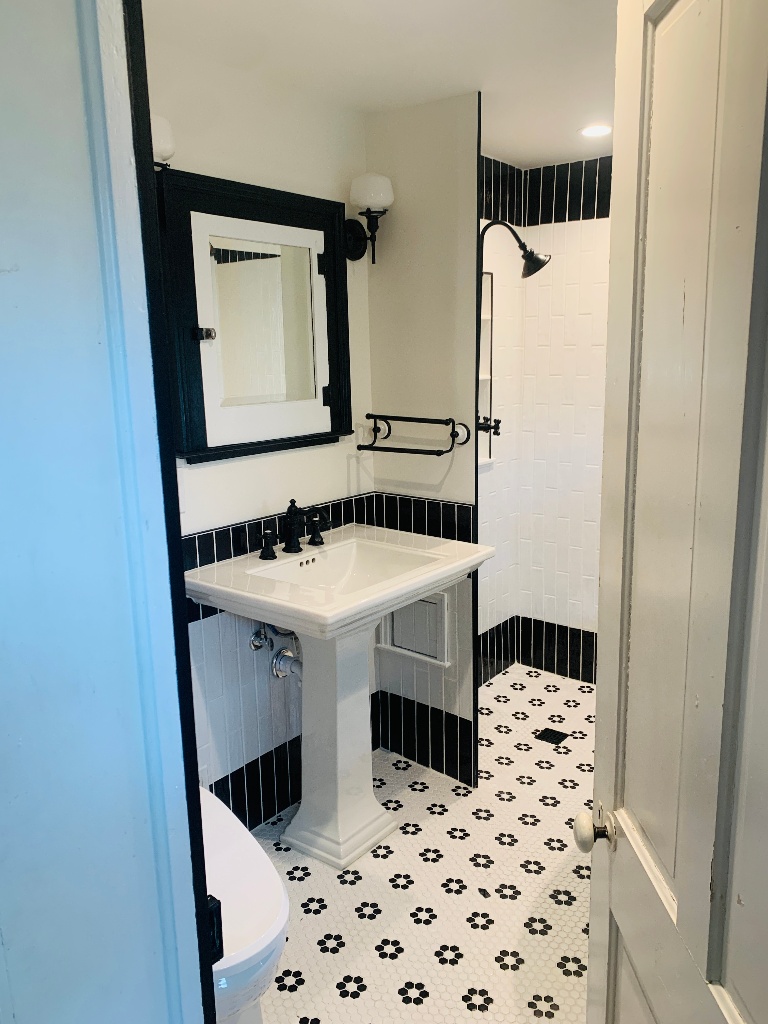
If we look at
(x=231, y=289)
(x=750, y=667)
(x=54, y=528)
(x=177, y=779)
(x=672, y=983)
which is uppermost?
(x=231, y=289)

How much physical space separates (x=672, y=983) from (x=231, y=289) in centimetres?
198

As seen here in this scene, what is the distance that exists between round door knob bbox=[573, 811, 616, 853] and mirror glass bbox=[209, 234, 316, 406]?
1.59 metres

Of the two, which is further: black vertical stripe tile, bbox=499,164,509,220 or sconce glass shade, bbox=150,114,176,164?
black vertical stripe tile, bbox=499,164,509,220

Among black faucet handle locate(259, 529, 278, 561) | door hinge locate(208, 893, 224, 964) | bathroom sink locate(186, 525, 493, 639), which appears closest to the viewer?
door hinge locate(208, 893, 224, 964)

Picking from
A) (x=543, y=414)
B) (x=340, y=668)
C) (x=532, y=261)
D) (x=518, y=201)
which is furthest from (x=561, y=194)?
(x=340, y=668)

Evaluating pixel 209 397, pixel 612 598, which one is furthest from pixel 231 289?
pixel 612 598

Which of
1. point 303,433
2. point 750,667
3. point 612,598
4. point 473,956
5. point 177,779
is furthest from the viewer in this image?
point 303,433

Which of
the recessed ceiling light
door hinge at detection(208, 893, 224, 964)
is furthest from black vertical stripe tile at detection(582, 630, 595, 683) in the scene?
door hinge at detection(208, 893, 224, 964)

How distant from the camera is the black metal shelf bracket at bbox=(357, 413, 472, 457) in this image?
259 centimetres

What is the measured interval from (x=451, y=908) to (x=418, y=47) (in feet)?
7.66

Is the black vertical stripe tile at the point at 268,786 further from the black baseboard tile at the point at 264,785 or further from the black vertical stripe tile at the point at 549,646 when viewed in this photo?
the black vertical stripe tile at the point at 549,646

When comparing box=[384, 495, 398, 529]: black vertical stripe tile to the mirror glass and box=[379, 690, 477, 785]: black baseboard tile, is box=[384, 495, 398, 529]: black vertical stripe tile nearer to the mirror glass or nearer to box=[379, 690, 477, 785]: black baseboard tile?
the mirror glass

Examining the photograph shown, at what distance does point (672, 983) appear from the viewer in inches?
31.4

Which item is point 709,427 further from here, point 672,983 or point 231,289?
point 231,289
